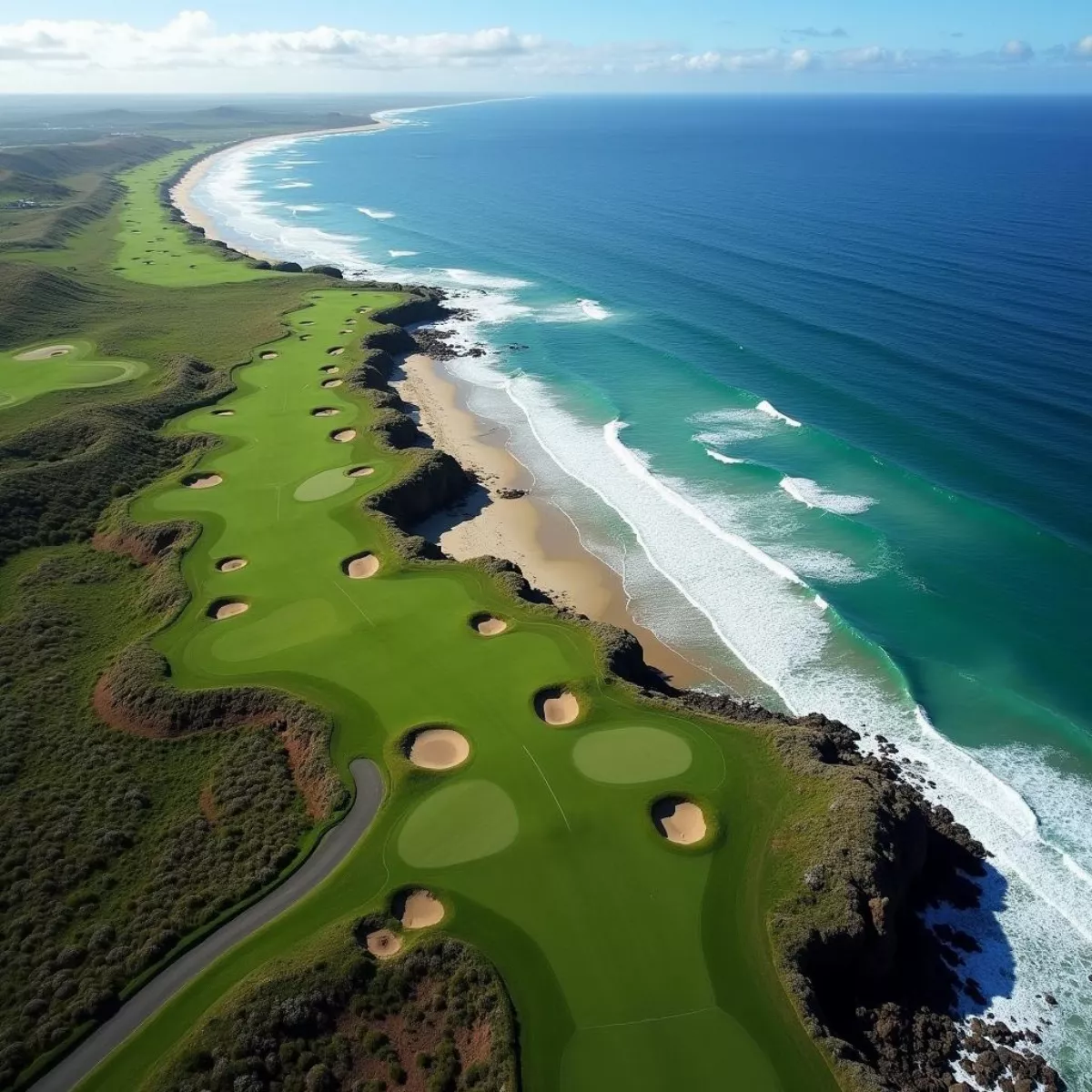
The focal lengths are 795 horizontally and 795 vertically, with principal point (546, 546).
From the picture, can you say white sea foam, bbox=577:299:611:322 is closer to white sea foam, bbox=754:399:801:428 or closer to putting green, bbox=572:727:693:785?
white sea foam, bbox=754:399:801:428

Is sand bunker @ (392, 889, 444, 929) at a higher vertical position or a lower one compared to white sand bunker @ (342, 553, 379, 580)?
higher

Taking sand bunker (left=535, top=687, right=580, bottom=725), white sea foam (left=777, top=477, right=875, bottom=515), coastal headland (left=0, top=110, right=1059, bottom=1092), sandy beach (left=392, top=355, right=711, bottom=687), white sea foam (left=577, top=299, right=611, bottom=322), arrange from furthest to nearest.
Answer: white sea foam (left=577, top=299, right=611, bottom=322) < white sea foam (left=777, top=477, right=875, bottom=515) < sandy beach (left=392, top=355, right=711, bottom=687) < sand bunker (left=535, top=687, right=580, bottom=725) < coastal headland (left=0, top=110, right=1059, bottom=1092)

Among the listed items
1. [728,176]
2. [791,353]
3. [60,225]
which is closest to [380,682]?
[791,353]

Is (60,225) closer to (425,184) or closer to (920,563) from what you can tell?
(425,184)

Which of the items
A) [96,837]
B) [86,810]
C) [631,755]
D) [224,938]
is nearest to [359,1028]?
[224,938]

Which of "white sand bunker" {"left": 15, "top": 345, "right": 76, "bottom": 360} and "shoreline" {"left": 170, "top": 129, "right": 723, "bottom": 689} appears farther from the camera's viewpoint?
"white sand bunker" {"left": 15, "top": 345, "right": 76, "bottom": 360}

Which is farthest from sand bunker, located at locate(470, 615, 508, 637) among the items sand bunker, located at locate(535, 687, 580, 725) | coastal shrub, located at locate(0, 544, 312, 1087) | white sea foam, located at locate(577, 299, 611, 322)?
white sea foam, located at locate(577, 299, 611, 322)

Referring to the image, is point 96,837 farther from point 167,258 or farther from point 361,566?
point 167,258
